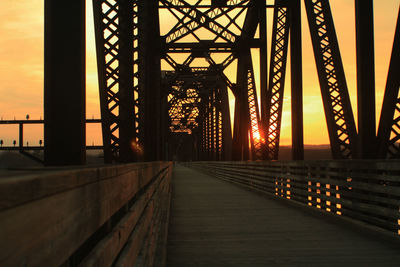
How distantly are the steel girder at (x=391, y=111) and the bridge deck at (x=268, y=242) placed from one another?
1.30m

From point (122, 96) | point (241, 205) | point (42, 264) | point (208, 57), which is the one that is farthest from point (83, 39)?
point (208, 57)

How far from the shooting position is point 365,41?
23.7 ft

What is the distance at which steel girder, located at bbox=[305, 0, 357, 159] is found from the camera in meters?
8.84

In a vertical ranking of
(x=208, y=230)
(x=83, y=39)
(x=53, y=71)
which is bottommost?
(x=208, y=230)

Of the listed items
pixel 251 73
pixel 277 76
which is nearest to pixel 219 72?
pixel 251 73

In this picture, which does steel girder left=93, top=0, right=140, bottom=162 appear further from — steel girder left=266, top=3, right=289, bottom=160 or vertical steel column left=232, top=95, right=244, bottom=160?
vertical steel column left=232, top=95, right=244, bottom=160

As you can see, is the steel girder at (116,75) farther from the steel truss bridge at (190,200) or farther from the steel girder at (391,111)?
the steel girder at (391,111)

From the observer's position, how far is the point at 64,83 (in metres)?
3.47

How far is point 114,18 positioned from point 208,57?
16.8m

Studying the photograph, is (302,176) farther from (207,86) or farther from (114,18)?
(207,86)

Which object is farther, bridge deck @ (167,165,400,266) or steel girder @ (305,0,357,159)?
steel girder @ (305,0,357,159)

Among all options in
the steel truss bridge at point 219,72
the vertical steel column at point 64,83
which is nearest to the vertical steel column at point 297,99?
the steel truss bridge at point 219,72

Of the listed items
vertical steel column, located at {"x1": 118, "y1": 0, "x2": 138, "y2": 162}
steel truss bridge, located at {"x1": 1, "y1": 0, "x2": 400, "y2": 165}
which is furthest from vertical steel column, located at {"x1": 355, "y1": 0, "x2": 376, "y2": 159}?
vertical steel column, located at {"x1": 118, "y1": 0, "x2": 138, "y2": 162}

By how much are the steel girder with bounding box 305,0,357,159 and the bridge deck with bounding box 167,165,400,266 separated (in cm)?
151
